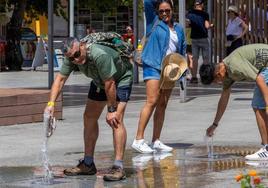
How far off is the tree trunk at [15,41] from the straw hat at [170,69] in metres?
20.7

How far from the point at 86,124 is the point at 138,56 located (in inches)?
87.5

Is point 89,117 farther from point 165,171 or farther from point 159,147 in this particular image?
point 159,147

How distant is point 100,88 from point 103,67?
439mm

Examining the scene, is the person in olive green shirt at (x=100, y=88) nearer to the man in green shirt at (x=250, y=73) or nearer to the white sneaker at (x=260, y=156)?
the man in green shirt at (x=250, y=73)

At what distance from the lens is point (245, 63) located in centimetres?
867

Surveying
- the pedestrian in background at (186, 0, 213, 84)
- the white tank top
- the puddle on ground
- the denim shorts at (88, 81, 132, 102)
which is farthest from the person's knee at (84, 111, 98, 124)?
the pedestrian in background at (186, 0, 213, 84)

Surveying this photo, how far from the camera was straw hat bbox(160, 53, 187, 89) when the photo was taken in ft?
31.2

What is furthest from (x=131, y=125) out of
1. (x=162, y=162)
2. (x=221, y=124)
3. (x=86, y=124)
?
(x=86, y=124)

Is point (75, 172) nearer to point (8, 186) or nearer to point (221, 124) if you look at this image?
point (8, 186)

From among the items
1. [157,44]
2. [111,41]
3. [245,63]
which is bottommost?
[245,63]

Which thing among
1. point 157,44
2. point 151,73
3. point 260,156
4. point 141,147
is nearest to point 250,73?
point 260,156

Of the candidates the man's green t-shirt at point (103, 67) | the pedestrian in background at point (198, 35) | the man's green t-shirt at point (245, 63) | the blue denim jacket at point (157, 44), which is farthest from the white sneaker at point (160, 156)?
the pedestrian in background at point (198, 35)

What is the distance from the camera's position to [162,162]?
9.05 m

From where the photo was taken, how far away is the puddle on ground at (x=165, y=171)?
770 cm
